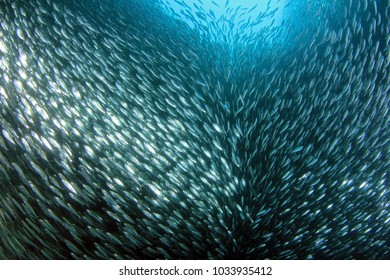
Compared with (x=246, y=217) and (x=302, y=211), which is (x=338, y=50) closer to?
(x=302, y=211)

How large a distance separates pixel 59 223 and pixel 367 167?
234 centimetres

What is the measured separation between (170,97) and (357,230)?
1820 millimetres

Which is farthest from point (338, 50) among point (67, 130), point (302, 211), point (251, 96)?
point (67, 130)

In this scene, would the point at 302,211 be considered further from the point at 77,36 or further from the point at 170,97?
the point at 77,36

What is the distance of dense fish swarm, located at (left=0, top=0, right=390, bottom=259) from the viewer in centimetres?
210

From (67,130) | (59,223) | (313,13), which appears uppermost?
(313,13)

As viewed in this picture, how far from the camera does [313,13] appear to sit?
372 cm

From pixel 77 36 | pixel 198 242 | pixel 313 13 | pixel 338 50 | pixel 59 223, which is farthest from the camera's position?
pixel 313 13

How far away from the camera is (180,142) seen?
94.3 inches

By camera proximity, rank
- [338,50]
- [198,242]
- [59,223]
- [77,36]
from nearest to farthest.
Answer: [59,223] < [198,242] < [77,36] < [338,50]

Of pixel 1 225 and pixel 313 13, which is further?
pixel 313 13

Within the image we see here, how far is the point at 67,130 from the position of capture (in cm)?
216

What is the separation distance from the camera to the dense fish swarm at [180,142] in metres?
2.10

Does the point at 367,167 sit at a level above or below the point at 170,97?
below
